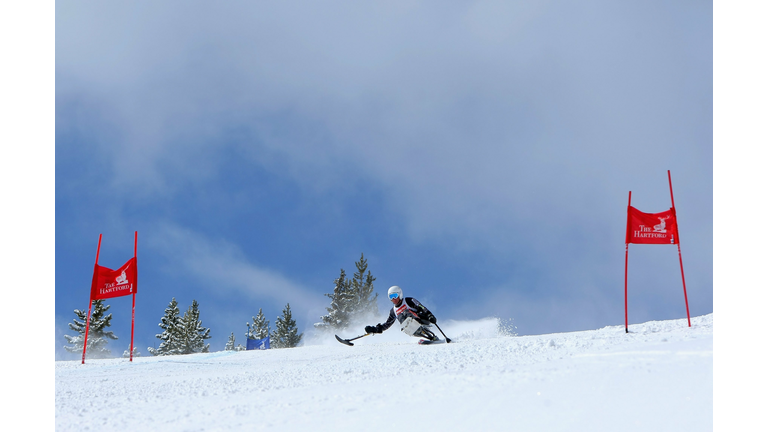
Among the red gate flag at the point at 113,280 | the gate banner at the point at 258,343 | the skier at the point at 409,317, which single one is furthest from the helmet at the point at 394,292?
the gate banner at the point at 258,343

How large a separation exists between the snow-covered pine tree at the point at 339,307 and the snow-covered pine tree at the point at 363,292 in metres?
1.17

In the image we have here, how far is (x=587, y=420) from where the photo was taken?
3525 mm

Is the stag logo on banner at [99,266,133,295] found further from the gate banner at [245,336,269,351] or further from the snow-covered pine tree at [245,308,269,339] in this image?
the snow-covered pine tree at [245,308,269,339]

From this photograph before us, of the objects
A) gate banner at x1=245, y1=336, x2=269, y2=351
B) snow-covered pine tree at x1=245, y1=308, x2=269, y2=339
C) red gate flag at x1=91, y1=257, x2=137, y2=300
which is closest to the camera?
red gate flag at x1=91, y1=257, x2=137, y2=300

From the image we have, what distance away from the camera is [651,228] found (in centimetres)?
1020

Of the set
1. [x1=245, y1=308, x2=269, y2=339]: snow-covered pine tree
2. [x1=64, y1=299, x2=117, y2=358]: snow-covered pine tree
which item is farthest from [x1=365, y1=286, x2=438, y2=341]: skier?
[x1=245, y1=308, x2=269, y2=339]: snow-covered pine tree

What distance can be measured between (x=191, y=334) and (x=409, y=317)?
4665 cm

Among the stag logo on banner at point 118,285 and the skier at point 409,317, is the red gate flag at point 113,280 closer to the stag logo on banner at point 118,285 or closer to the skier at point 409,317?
the stag logo on banner at point 118,285

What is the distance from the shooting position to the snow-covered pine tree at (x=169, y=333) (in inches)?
2002

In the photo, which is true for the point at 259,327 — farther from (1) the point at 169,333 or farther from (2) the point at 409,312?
(2) the point at 409,312

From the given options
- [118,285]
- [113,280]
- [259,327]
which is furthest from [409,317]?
[259,327]

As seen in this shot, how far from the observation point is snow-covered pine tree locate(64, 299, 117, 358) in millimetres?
44062

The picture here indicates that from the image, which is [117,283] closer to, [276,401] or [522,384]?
[276,401]

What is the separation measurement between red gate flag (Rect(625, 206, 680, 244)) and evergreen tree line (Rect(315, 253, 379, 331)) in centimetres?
4649
